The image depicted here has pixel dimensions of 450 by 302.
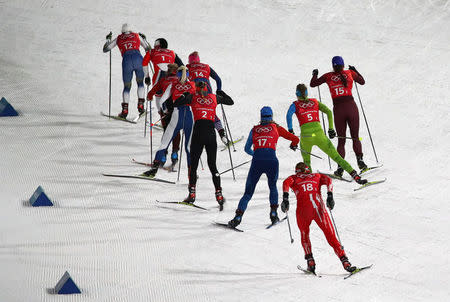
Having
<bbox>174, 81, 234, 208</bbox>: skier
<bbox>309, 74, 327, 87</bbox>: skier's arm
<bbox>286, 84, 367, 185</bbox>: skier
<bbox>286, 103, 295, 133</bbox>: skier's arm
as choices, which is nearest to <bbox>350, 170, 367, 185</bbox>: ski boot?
<bbox>286, 84, 367, 185</bbox>: skier

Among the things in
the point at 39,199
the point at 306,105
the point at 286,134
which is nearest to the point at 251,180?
the point at 286,134

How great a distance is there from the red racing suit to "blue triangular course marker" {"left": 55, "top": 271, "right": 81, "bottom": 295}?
2.15 meters

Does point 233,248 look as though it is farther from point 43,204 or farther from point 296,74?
point 296,74

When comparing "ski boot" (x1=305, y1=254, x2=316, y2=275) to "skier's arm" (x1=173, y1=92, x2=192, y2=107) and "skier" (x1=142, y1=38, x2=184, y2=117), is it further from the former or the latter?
"skier" (x1=142, y1=38, x2=184, y2=117)

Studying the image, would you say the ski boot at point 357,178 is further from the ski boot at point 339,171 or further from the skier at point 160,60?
the skier at point 160,60

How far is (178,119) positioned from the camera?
372 inches

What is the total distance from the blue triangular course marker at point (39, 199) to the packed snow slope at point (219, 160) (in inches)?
7.3

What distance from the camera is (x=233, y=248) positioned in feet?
26.0

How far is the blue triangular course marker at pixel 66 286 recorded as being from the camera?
685 centimetres

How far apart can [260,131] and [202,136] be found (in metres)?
0.79

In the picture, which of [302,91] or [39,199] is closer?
[39,199]

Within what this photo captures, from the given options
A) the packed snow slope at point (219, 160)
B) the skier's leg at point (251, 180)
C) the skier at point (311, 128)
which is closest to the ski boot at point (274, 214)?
the packed snow slope at point (219, 160)

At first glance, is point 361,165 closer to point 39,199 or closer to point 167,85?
point 167,85

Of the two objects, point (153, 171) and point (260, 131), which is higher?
point (260, 131)
